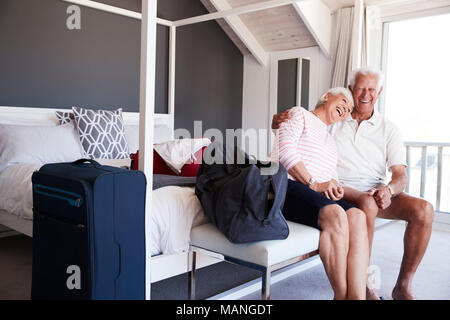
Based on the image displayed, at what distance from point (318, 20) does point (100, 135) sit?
2700 mm

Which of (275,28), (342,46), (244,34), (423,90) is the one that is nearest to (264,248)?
(423,90)

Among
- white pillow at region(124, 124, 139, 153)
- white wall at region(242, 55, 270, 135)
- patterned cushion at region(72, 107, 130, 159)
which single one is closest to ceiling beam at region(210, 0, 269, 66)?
white wall at region(242, 55, 270, 135)

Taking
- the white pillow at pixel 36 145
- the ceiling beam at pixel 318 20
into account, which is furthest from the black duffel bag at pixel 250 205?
the ceiling beam at pixel 318 20

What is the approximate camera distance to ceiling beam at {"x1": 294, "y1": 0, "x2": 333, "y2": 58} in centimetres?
442

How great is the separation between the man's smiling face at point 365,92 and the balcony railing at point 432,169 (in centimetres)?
220

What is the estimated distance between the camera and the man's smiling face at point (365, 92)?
249cm

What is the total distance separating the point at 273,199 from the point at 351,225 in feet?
1.43

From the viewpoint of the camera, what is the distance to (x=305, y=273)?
2.68 m

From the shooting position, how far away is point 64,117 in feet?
11.4

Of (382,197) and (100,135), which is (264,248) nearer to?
(382,197)

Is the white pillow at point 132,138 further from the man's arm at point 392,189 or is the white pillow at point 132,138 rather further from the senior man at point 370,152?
the man's arm at point 392,189
